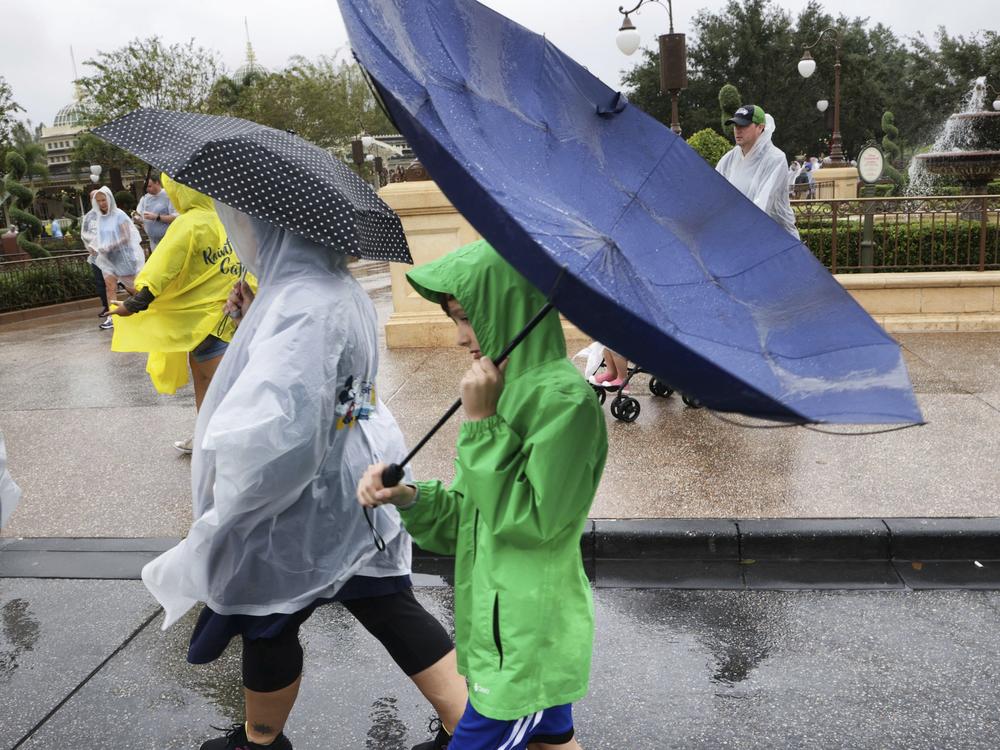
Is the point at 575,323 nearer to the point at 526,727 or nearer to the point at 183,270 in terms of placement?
the point at 526,727

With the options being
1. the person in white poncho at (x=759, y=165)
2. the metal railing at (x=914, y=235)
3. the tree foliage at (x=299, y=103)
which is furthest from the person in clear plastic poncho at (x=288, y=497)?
the tree foliage at (x=299, y=103)

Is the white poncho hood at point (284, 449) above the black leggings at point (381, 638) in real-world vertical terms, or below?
above

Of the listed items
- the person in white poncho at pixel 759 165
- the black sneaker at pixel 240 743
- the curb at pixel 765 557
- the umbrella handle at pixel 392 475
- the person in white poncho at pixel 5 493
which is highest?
the person in white poncho at pixel 759 165

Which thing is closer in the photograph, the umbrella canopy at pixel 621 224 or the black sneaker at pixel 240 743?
the umbrella canopy at pixel 621 224

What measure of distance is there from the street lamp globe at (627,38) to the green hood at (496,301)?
19.0 m

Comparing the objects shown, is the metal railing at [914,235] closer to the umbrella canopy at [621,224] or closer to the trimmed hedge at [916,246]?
the trimmed hedge at [916,246]

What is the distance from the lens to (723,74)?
185ft

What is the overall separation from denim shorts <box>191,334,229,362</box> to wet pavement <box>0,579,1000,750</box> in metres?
1.69

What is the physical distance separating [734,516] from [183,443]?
12.0 feet

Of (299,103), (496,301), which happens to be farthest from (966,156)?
(299,103)

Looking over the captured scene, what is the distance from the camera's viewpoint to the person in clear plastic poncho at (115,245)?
12.7 metres

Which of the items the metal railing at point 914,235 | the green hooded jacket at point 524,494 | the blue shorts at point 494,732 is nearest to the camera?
the green hooded jacket at point 524,494

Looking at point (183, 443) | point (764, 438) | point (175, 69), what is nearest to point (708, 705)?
point (764, 438)

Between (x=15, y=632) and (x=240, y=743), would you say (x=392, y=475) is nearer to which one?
(x=240, y=743)
